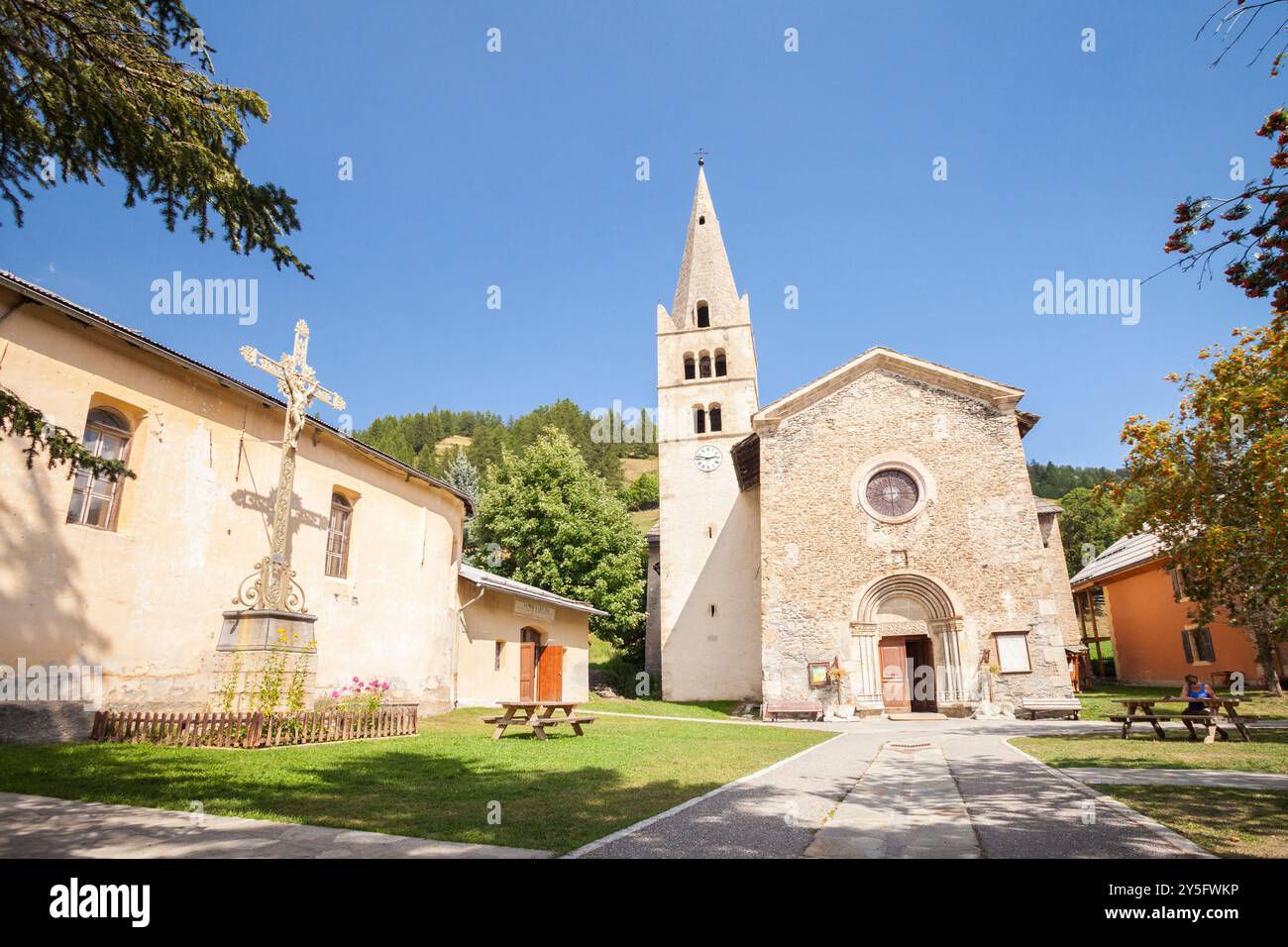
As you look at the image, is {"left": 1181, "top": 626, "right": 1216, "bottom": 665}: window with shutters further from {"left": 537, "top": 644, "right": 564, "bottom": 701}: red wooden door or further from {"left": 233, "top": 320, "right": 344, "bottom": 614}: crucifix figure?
{"left": 233, "top": 320, "right": 344, "bottom": 614}: crucifix figure

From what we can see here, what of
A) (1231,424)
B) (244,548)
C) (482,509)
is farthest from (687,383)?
(244,548)

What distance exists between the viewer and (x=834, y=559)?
2186cm

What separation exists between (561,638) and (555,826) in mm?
20086

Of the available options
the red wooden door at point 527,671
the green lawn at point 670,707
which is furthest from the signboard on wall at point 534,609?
the green lawn at point 670,707

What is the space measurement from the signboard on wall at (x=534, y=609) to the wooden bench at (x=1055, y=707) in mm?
14858

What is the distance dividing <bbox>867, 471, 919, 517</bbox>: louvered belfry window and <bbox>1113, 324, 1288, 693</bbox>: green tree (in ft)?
18.5

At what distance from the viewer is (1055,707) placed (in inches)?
718

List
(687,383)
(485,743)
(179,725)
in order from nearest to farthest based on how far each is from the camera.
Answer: (179,725)
(485,743)
(687,383)

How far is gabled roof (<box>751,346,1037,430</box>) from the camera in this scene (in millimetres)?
22781

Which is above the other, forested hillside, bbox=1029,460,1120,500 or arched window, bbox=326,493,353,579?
forested hillside, bbox=1029,460,1120,500

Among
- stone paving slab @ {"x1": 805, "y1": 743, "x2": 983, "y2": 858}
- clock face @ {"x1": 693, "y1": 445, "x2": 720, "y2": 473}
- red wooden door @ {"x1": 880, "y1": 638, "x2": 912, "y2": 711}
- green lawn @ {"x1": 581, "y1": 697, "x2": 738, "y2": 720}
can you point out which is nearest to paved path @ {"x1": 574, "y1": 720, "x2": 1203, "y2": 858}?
stone paving slab @ {"x1": 805, "y1": 743, "x2": 983, "y2": 858}

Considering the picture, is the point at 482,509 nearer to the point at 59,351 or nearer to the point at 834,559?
the point at 834,559

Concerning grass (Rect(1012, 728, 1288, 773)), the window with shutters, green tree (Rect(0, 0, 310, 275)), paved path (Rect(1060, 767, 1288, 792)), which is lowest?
grass (Rect(1012, 728, 1288, 773))

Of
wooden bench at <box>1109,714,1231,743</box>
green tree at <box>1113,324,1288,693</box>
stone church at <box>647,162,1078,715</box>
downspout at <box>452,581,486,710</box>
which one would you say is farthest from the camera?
stone church at <box>647,162,1078,715</box>
